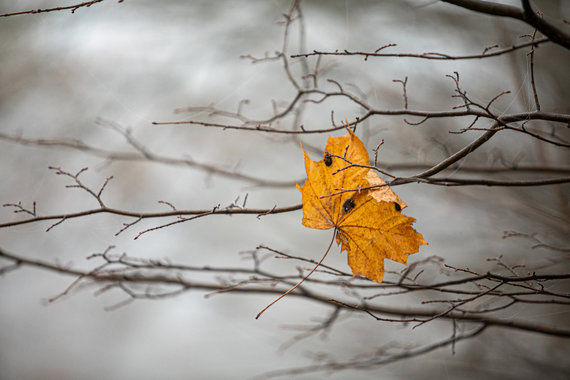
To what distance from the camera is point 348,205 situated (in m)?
0.44

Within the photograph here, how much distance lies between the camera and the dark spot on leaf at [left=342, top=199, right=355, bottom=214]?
44 cm

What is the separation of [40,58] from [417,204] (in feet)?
5.79

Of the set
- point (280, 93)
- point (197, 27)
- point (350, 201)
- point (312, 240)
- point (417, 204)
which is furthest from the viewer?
point (312, 240)

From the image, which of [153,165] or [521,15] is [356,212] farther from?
[153,165]

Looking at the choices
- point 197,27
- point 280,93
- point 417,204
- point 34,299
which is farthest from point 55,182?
point 417,204

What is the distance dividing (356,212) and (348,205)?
1 centimetres

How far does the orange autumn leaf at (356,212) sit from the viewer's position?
16.8 inches

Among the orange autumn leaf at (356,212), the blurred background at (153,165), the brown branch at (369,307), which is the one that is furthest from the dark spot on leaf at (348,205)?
the blurred background at (153,165)

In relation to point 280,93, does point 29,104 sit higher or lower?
higher

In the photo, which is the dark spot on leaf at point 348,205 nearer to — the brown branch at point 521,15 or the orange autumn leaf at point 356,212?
the orange autumn leaf at point 356,212

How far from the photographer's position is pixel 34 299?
1.89m

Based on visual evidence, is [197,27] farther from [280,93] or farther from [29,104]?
[29,104]

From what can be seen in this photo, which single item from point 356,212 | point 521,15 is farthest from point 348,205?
point 521,15

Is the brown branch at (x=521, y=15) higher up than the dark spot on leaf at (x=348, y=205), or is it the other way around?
the brown branch at (x=521, y=15)
